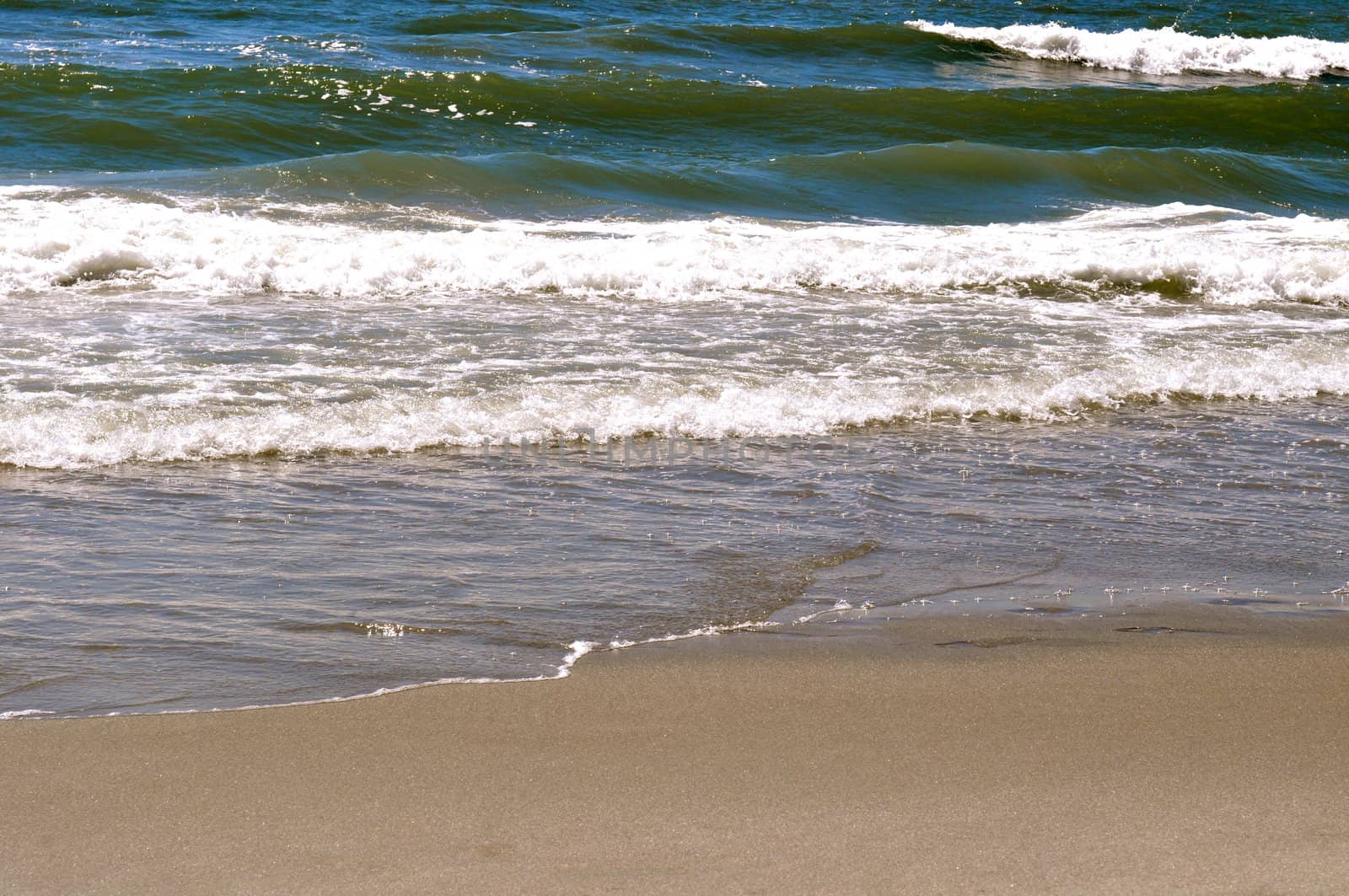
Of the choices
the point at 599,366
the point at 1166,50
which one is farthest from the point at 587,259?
the point at 1166,50

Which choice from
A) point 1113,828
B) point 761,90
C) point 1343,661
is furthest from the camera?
point 761,90

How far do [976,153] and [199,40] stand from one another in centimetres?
948

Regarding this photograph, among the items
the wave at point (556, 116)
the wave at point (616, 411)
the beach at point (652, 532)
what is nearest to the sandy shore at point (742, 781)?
the beach at point (652, 532)

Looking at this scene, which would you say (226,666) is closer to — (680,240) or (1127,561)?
(1127,561)

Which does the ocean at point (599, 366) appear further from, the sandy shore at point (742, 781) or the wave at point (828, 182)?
the sandy shore at point (742, 781)

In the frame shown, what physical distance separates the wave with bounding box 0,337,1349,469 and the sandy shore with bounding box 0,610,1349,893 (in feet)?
6.81

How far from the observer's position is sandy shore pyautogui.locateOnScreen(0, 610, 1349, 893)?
2223mm

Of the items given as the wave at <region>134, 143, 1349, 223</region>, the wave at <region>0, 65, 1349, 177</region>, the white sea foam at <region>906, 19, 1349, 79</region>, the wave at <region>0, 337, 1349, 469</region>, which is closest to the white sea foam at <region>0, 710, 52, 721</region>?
the wave at <region>0, 337, 1349, 469</region>

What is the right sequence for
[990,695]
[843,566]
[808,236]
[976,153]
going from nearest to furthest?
[990,695], [843,566], [808,236], [976,153]

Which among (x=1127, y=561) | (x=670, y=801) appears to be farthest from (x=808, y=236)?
(x=670, y=801)

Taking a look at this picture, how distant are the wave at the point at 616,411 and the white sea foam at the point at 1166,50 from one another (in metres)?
14.2

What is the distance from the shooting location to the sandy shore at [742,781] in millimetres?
2223

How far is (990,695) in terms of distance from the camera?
9.71ft

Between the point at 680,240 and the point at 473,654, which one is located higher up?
the point at 680,240
